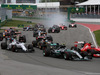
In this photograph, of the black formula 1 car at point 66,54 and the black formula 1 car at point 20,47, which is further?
the black formula 1 car at point 20,47

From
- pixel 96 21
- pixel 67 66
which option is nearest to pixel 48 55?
pixel 67 66

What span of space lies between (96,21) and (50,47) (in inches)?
1781

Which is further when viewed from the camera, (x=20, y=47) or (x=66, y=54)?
(x=20, y=47)

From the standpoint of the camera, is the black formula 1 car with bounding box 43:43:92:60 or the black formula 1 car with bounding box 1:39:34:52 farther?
the black formula 1 car with bounding box 1:39:34:52

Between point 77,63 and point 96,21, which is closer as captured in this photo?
point 77,63

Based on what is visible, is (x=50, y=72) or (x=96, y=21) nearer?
(x=50, y=72)

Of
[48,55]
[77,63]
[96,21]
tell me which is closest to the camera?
[77,63]

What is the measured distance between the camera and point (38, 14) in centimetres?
8425

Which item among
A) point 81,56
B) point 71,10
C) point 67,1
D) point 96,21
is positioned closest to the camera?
point 81,56

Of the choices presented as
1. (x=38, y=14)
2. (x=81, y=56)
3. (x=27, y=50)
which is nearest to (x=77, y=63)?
(x=81, y=56)

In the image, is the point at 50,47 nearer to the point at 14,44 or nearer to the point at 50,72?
the point at 14,44

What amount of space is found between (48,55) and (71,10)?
52372mm

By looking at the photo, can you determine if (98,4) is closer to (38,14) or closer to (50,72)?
(38,14)

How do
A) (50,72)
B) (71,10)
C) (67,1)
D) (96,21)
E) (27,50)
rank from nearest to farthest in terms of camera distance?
(50,72)
(27,50)
(96,21)
(71,10)
(67,1)
